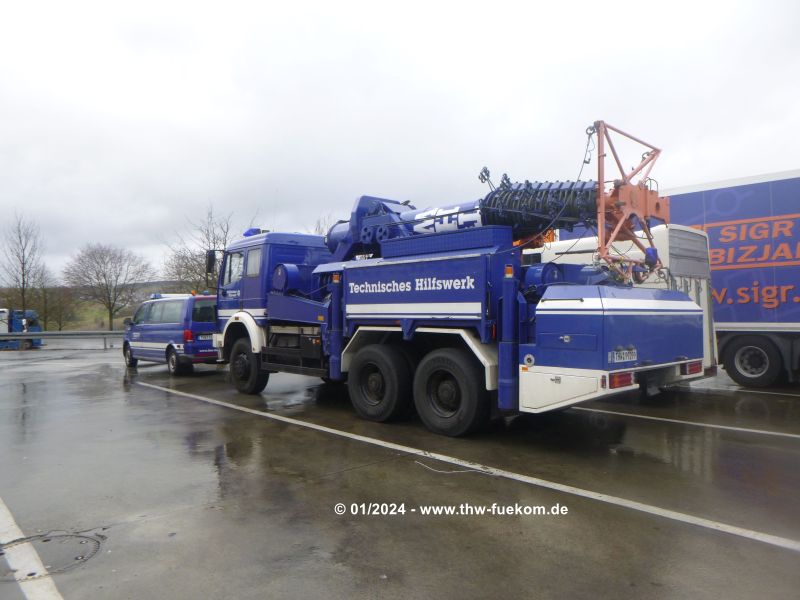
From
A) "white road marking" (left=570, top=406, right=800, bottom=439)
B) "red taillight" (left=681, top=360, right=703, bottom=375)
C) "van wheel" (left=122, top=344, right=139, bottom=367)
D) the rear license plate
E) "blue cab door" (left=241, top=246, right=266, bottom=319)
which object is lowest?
"white road marking" (left=570, top=406, right=800, bottom=439)

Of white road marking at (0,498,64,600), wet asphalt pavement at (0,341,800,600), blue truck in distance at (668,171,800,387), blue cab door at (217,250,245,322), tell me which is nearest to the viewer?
white road marking at (0,498,64,600)

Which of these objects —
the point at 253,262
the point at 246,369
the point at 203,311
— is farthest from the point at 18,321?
the point at 253,262

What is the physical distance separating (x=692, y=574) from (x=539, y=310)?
297cm

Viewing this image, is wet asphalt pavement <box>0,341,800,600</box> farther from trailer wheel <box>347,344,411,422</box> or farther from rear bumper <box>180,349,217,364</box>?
rear bumper <box>180,349,217,364</box>

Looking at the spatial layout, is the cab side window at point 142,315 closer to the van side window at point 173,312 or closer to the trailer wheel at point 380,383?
the van side window at point 173,312

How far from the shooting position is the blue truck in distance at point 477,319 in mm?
5770

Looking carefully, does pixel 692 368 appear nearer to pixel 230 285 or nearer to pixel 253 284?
pixel 253 284

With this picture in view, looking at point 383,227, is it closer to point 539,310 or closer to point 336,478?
point 539,310

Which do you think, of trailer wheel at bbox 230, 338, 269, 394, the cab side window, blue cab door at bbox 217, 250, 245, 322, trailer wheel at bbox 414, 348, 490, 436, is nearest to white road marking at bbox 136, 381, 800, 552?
trailer wheel at bbox 414, 348, 490, 436

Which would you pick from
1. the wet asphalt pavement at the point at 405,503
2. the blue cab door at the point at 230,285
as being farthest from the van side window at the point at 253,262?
the wet asphalt pavement at the point at 405,503

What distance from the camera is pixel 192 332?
1343 cm

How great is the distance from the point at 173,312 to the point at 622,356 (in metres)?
11.6

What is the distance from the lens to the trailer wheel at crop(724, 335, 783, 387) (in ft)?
32.9

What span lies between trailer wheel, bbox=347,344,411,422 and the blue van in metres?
6.36
